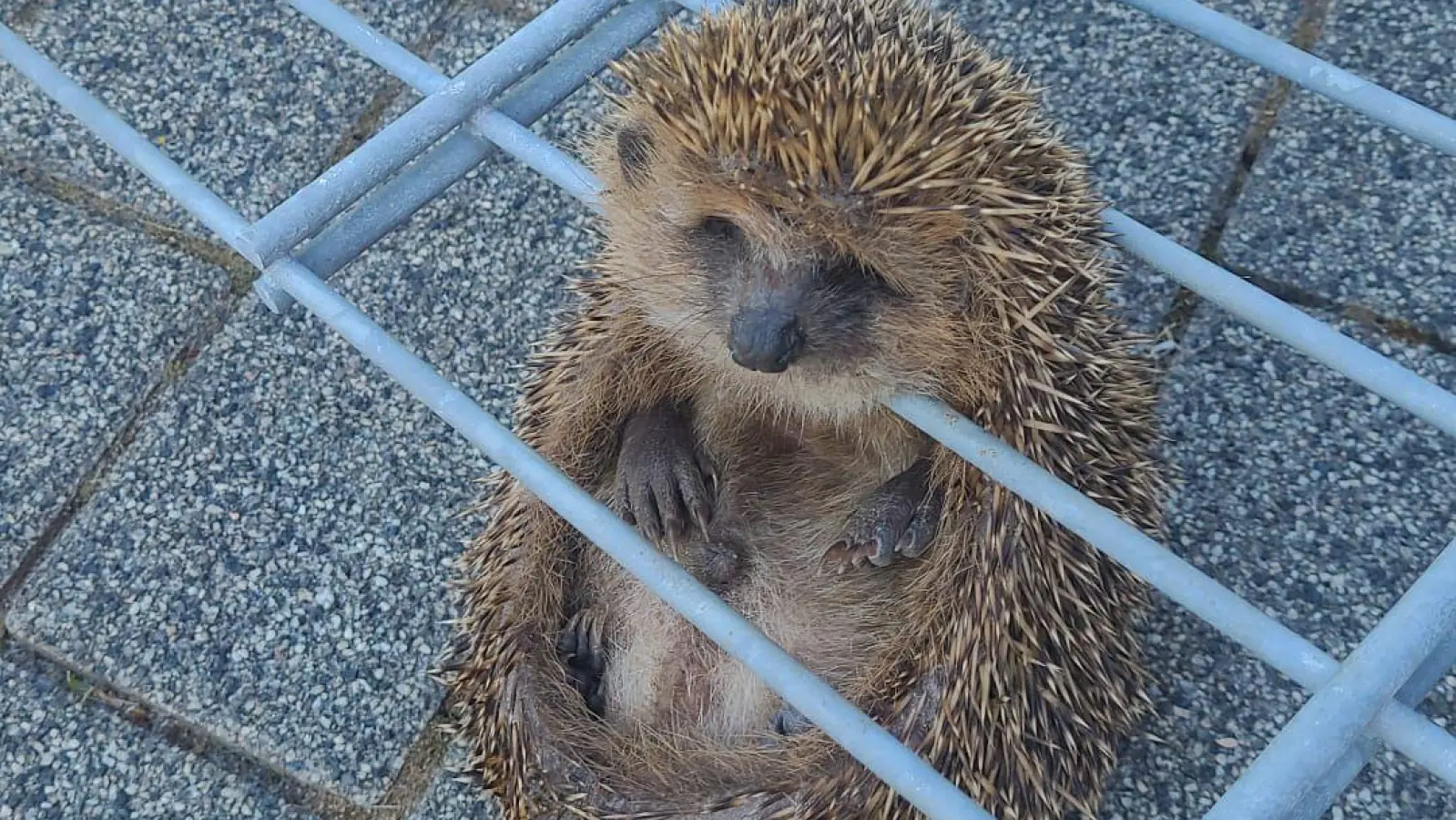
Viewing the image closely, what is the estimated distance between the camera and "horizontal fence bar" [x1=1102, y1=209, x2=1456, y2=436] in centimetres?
96

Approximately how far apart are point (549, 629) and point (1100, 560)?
60cm

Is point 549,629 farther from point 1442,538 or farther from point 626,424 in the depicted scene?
point 1442,538

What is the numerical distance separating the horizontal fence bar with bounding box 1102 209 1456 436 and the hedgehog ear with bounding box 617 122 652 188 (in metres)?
0.46

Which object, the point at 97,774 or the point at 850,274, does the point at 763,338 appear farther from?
the point at 97,774

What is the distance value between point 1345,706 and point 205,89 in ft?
6.29

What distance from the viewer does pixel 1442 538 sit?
1651 mm

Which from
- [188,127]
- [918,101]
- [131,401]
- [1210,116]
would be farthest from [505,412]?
[1210,116]

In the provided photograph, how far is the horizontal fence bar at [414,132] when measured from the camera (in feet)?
3.61

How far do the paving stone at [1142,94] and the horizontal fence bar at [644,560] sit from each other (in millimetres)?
1064

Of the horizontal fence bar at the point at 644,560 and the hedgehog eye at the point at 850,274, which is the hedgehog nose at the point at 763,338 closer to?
the hedgehog eye at the point at 850,274

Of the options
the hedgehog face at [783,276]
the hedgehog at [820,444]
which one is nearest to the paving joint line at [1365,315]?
the hedgehog at [820,444]

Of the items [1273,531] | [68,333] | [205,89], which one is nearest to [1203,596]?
[1273,531]

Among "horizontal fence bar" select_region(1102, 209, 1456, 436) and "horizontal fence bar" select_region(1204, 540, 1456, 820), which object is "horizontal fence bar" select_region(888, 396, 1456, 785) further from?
"horizontal fence bar" select_region(1102, 209, 1456, 436)

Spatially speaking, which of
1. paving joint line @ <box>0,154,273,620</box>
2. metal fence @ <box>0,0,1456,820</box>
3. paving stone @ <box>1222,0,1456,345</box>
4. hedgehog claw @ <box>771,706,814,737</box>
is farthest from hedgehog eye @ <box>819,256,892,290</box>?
paving joint line @ <box>0,154,273,620</box>
